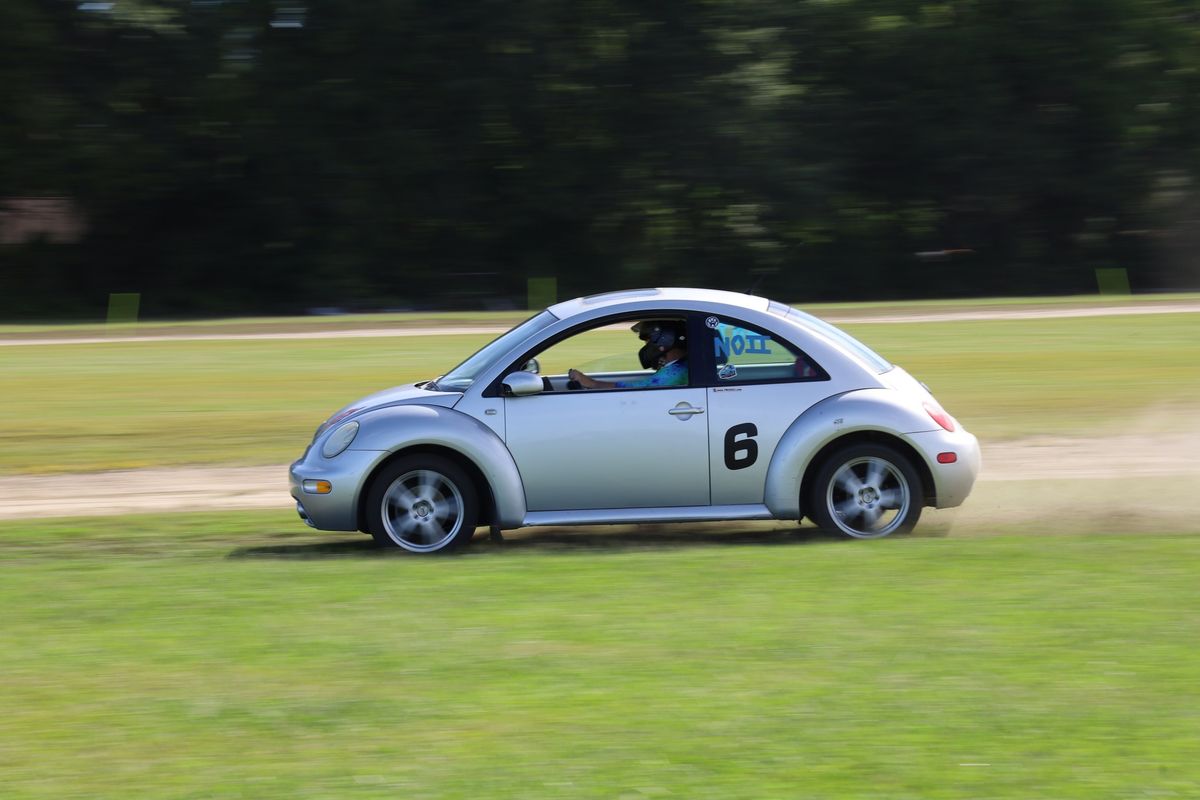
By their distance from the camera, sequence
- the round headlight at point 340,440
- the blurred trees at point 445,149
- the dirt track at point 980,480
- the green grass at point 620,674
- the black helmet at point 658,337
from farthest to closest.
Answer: the blurred trees at point 445,149 → the dirt track at point 980,480 → the black helmet at point 658,337 → the round headlight at point 340,440 → the green grass at point 620,674

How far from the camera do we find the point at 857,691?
18.1ft

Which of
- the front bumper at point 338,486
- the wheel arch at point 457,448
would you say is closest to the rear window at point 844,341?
the wheel arch at point 457,448

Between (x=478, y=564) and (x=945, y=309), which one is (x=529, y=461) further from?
(x=945, y=309)

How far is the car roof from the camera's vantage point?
8977 mm

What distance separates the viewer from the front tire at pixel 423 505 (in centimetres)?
876

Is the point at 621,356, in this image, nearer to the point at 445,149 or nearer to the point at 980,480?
the point at 980,480

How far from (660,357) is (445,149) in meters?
32.0

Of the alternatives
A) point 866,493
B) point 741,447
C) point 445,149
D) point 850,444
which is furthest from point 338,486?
point 445,149

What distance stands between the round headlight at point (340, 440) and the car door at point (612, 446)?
0.93 metres

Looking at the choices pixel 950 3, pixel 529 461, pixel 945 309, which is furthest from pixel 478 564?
pixel 950 3

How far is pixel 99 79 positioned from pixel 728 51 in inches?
656

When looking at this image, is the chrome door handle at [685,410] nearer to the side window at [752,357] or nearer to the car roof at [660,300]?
the side window at [752,357]

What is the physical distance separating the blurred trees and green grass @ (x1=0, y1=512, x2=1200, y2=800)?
1252 inches

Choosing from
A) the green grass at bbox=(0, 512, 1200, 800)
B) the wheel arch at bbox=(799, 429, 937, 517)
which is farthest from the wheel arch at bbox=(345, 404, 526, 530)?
the wheel arch at bbox=(799, 429, 937, 517)
